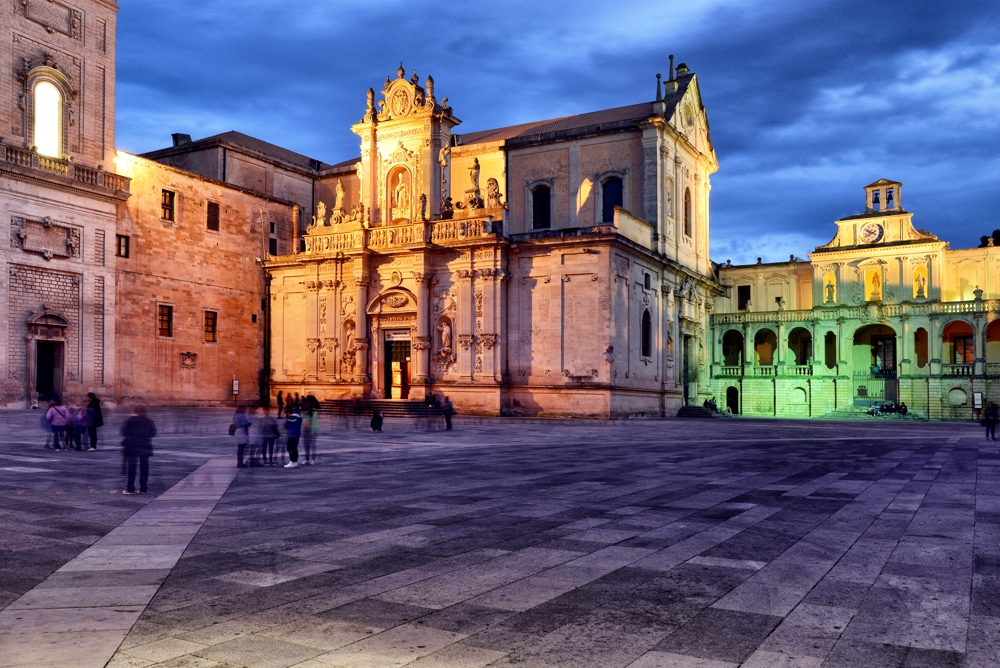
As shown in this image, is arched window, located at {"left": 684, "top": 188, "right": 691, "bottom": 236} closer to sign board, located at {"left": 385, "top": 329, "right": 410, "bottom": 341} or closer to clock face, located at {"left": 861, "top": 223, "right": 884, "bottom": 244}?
clock face, located at {"left": 861, "top": 223, "right": 884, "bottom": 244}

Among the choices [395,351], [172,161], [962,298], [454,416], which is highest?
[172,161]

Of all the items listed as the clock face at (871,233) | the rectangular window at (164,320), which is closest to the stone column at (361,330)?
the rectangular window at (164,320)

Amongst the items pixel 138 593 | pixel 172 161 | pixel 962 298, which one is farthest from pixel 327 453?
pixel 962 298

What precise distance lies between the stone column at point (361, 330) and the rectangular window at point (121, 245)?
36.2 feet

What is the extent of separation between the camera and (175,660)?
5.10 metres

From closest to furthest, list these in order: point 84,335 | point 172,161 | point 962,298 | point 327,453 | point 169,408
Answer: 1. point 327,453
2. point 84,335
3. point 169,408
4. point 172,161
5. point 962,298

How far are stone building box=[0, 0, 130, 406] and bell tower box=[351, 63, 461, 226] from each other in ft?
41.5

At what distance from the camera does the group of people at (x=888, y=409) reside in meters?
51.0

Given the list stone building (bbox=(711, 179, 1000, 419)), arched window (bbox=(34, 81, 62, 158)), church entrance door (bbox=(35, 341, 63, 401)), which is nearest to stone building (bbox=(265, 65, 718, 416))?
stone building (bbox=(711, 179, 1000, 419))

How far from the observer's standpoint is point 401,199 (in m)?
45.8

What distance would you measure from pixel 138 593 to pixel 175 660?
188 cm

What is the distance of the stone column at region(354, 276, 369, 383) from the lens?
44.8m

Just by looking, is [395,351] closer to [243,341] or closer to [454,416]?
[454,416]

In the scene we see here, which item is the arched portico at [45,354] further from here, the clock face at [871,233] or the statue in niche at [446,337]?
the clock face at [871,233]
